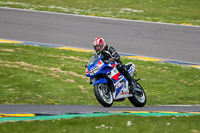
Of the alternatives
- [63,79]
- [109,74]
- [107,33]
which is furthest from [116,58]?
[107,33]

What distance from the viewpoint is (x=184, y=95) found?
11.9 m

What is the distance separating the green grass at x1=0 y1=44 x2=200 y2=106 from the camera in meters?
11.3

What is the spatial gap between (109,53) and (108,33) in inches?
378

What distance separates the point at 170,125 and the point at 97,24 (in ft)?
44.7

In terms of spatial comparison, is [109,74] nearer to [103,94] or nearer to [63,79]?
[103,94]

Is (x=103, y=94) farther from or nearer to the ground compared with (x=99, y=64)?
nearer to the ground

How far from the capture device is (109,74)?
9656 millimetres

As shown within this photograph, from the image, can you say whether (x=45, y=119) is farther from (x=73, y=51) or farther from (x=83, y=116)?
(x=73, y=51)

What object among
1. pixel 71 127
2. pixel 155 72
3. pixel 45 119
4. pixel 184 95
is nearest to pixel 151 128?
pixel 71 127

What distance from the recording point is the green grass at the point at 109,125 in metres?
6.95

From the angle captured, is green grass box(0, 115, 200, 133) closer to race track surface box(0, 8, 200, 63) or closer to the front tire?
the front tire

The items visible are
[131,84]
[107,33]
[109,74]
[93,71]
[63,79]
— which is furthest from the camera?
[107,33]

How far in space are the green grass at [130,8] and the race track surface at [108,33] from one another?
1.00 meters

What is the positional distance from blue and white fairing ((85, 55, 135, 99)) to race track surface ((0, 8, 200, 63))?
6.55 meters
